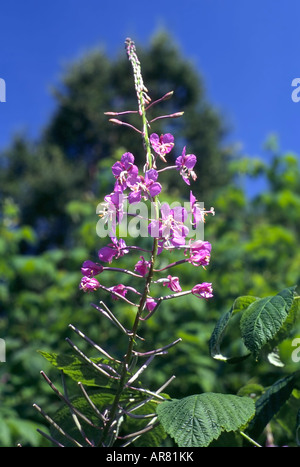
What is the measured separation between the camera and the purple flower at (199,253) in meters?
0.93

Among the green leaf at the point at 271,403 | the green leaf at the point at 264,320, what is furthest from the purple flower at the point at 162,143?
the green leaf at the point at 271,403

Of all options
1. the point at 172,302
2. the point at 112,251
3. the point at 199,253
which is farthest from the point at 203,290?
the point at 172,302

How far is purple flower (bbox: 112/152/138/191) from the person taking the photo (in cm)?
92

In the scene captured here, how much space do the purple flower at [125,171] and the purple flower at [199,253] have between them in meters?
0.16

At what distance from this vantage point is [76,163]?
22281 mm

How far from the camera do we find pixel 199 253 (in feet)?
3.09

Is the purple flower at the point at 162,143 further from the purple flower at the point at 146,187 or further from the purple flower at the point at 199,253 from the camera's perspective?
the purple flower at the point at 199,253

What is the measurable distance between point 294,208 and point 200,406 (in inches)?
213

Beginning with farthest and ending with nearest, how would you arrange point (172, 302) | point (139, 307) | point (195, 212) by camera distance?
point (172, 302)
point (195, 212)
point (139, 307)

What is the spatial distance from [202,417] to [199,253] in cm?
28

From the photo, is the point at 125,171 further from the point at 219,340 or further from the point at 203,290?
the point at 219,340

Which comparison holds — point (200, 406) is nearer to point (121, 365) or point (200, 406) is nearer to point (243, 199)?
point (121, 365)

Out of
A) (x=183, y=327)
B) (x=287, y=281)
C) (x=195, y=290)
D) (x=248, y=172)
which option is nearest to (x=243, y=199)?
(x=248, y=172)

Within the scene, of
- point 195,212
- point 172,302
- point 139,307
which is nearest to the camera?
point 139,307
